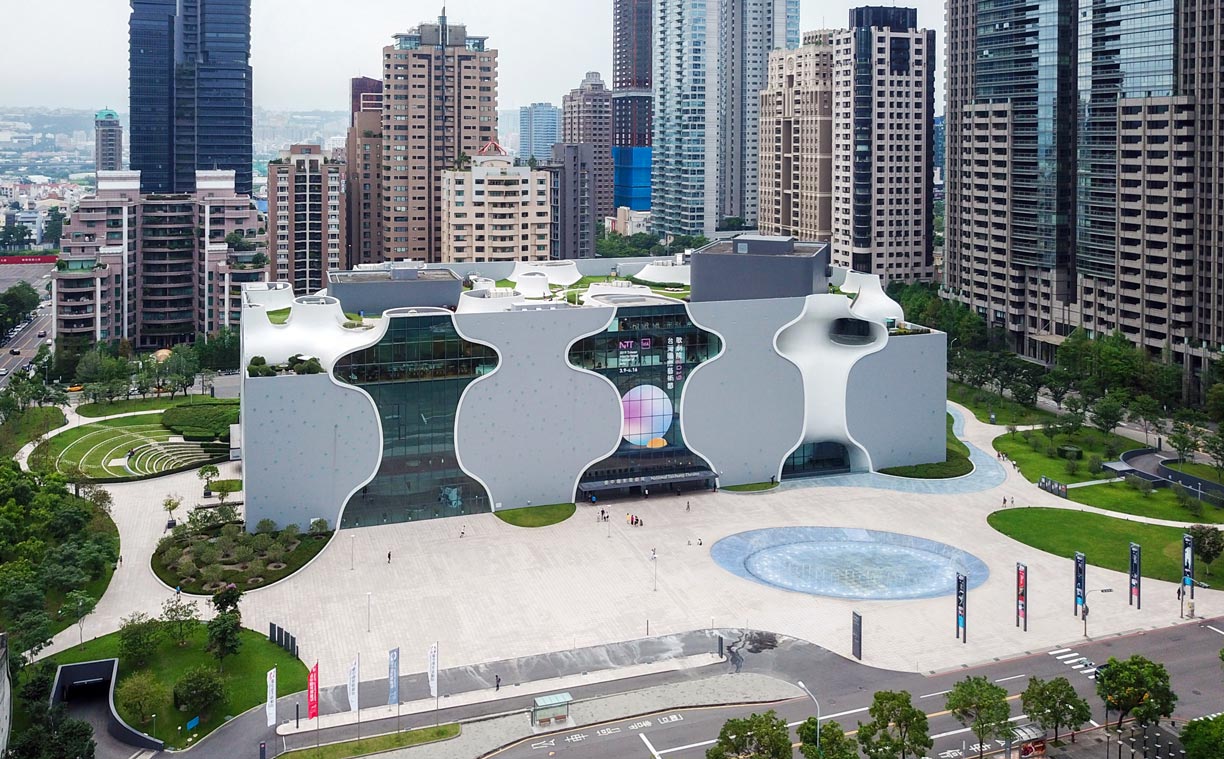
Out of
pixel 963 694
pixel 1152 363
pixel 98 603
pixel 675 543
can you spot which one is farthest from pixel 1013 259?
pixel 98 603

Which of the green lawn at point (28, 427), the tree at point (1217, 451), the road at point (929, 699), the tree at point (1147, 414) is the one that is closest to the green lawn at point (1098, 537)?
the road at point (929, 699)

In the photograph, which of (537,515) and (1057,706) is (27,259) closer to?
(537,515)

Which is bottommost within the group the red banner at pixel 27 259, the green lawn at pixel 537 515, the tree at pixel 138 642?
the tree at pixel 138 642

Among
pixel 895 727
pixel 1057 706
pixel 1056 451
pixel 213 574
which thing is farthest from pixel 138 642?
pixel 1056 451

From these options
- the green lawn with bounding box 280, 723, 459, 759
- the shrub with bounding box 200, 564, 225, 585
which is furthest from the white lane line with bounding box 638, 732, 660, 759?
the shrub with bounding box 200, 564, 225, 585

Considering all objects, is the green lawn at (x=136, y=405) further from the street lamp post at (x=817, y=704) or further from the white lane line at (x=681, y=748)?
the white lane line at (x=681, y=748)

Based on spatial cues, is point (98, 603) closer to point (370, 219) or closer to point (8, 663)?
point (8, 663)

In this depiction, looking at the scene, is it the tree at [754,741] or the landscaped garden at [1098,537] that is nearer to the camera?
the tree at [754,741]
